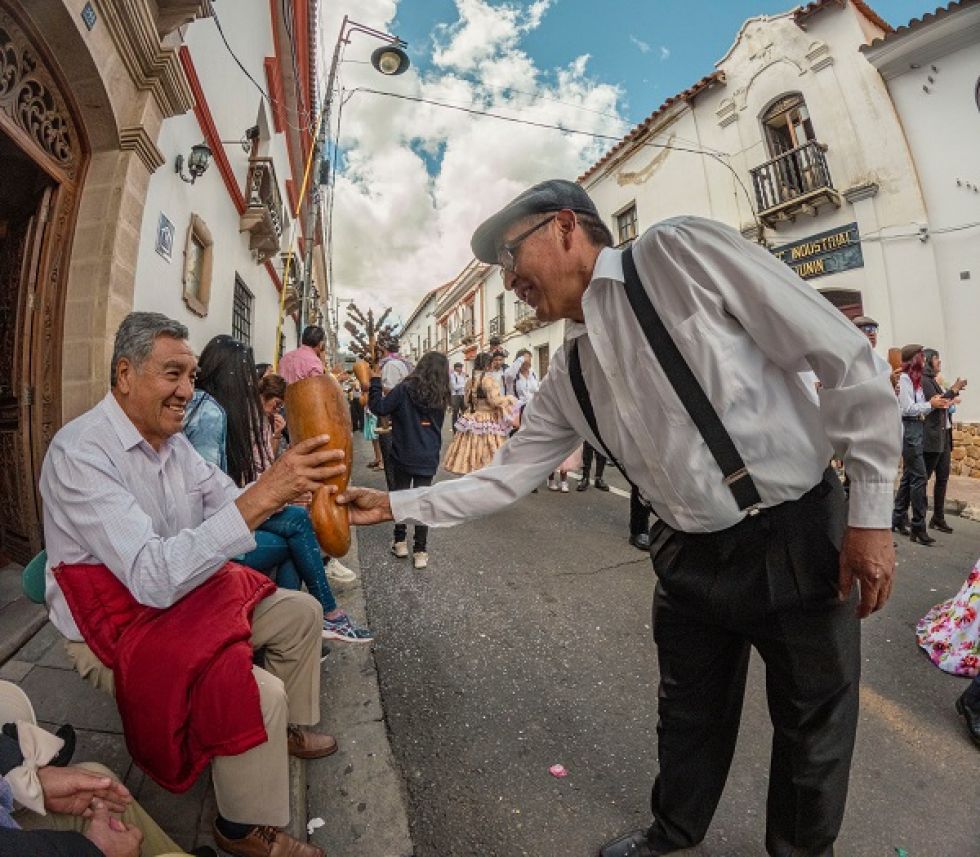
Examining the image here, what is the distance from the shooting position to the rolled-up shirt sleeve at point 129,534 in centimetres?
133

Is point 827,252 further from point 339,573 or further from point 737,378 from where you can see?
point 737,378

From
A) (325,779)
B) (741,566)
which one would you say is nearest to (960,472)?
(741,566)

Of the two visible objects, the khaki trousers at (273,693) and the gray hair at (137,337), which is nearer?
the khaki trousers at (273,693)

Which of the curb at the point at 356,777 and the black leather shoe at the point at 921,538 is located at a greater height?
the black leather shoe at the point at 921,538

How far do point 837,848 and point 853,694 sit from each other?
31.9 inches

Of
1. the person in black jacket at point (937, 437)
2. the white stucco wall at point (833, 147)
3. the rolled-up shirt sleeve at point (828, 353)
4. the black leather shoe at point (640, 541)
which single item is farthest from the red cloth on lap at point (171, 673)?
the white stucco wall at point (833, 147)

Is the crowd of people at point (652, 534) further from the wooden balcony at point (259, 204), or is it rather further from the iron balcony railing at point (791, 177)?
the iron balcony railing at point (791, 177)

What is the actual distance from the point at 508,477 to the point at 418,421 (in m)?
2.64

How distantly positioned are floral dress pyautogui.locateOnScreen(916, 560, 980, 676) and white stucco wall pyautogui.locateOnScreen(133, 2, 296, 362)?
573 cm

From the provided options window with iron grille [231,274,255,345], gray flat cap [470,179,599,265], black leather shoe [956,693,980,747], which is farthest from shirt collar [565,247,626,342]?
window with iron grille [231,274,255,345]

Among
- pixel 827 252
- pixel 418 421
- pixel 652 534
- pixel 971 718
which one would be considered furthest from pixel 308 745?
pixel 827 252

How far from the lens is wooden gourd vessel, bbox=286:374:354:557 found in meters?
Answer: 1.25

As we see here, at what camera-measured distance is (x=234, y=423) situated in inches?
125

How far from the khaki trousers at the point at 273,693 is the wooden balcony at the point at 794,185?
1178 cm
